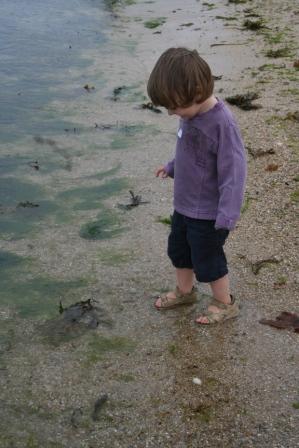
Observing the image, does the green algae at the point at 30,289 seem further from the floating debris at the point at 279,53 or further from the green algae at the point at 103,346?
the floating debris at the point at 279,53

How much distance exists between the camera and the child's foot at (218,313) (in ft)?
11.6

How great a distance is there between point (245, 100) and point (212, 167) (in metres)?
4.23

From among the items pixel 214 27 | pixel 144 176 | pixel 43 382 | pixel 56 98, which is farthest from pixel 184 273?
pixel 214 27

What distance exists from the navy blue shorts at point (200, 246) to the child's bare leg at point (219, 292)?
0.12 metres

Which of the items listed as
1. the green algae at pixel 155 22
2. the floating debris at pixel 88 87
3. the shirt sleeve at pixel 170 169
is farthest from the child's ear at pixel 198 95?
the green algae at pixel 155 22

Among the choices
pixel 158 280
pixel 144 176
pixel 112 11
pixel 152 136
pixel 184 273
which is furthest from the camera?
pixel 112 11

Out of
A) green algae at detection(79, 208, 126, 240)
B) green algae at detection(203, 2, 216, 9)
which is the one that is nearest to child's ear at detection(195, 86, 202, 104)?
green algae at detection(79, 208, 126, 240)

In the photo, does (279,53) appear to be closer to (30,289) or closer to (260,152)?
(260,152)

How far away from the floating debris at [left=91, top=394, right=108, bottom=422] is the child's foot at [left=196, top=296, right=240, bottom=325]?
835mm

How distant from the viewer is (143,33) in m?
11.0

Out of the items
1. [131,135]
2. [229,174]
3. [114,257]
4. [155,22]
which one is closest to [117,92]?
[131,135]

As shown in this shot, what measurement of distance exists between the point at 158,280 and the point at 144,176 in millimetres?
1794

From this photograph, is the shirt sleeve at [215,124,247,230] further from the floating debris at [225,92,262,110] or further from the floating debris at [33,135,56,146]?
the floating debris at [225,92,262,110]

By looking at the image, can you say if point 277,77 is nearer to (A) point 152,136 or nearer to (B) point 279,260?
(A) point 152,136
